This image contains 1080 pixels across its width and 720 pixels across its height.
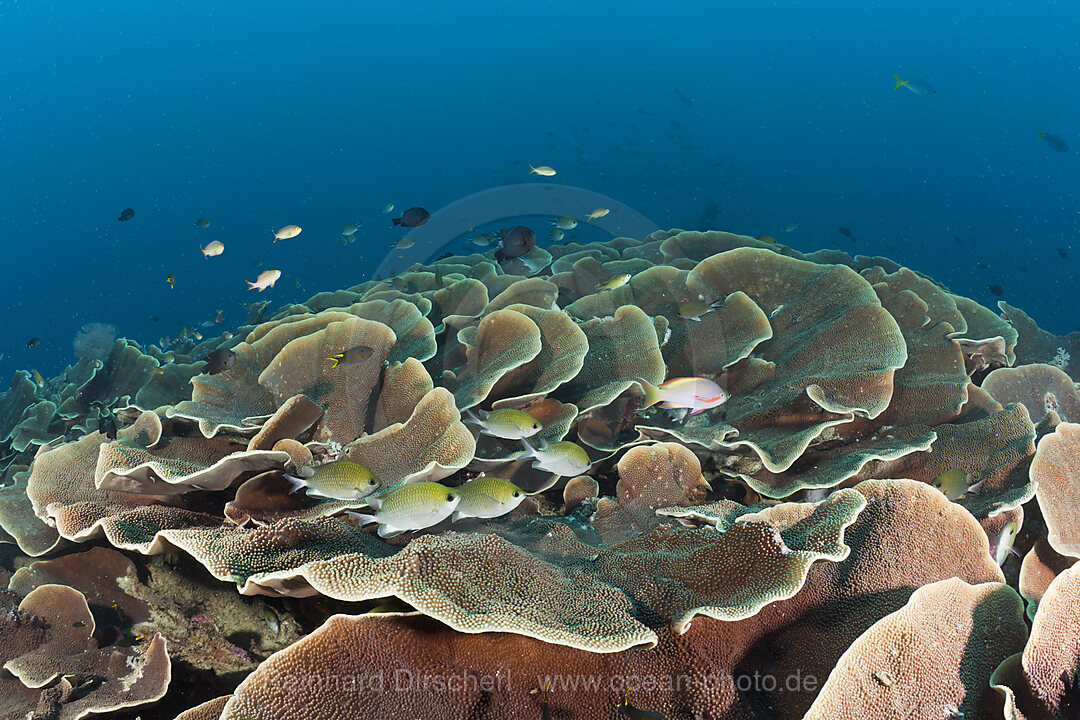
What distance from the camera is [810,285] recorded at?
324cm

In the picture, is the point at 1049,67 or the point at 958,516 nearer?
Answer: the point at 958,516

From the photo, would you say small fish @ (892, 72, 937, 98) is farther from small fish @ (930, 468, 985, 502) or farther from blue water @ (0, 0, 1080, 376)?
blue water @ (0, 0, 1080, 376)

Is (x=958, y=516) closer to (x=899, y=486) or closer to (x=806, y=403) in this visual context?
(x=899, y=486)

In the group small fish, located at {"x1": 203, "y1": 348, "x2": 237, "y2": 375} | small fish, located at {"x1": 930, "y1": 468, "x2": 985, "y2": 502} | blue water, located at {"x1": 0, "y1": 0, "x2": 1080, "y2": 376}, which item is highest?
small fish, located at {"x1": 203, "y1": 348, "x2": 237, "y2": 375}

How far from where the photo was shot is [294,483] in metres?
2.01

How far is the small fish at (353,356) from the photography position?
9.09 feet

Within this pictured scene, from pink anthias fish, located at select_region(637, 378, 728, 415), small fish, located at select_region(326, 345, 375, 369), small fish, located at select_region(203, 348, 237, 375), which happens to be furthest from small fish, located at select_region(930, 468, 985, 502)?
small fish, located at select_region(203, 348, 237, 375)

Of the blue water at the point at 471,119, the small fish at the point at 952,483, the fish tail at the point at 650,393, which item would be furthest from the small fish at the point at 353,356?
the blue water at the point at 471,119

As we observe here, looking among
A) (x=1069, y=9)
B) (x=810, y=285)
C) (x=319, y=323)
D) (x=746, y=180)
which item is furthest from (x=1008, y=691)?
(x=1069, y=9)

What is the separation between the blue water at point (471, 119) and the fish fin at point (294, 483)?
56.3m

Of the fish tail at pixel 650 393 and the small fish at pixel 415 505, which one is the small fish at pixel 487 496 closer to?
the small fish at pixel 415 505

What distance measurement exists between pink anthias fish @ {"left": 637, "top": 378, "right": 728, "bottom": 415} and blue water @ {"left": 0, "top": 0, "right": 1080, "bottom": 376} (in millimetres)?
55405

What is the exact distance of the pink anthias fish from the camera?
97.8 inches

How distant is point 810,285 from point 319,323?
3.11 m
